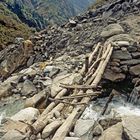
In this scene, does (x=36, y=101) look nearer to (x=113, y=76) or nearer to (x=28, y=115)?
(x=28, y=115)

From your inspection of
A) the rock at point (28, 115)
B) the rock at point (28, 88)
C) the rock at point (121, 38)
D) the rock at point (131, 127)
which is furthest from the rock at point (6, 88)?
the rock at point (131, 127)

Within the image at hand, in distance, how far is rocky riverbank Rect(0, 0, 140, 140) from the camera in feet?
43.5

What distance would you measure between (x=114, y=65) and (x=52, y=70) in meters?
3.65

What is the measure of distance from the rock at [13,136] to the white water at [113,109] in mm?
2842

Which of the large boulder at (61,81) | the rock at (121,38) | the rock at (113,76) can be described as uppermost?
the rock at (121,38)

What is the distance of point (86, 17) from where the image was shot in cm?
3356

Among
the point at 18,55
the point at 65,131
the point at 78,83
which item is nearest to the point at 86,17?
the point at 18,55

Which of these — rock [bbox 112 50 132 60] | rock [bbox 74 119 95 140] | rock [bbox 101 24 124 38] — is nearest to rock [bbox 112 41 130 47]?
rock [bbox 112 50 132 60]

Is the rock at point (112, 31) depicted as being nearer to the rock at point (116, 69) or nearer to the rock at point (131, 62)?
the rock at point (131, 62)

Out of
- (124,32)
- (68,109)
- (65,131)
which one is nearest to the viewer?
(65,131)

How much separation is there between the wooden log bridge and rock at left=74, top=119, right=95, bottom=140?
23cm

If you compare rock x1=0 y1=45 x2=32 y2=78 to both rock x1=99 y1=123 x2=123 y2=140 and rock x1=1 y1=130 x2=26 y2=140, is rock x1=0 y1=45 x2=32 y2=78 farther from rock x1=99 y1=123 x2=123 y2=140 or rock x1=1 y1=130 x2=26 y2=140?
rock x1=99 y1=123 x2=123 y2=140

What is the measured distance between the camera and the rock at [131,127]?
11.5 meters

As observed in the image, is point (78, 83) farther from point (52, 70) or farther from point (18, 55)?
point (18, 55)
